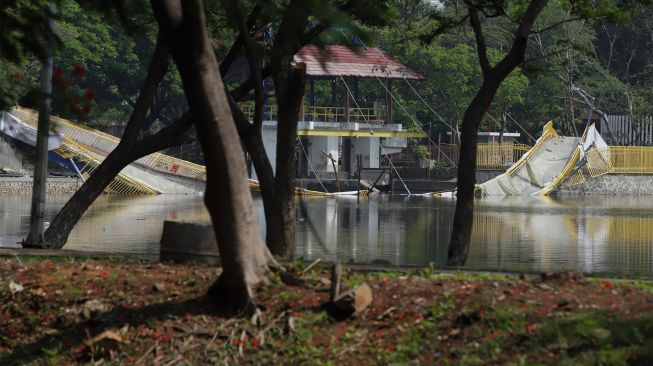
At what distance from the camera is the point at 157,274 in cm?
1160

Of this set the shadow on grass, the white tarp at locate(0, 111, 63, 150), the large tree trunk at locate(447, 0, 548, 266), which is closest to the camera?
the shadow on grass

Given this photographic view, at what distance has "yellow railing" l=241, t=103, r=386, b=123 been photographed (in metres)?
67.2

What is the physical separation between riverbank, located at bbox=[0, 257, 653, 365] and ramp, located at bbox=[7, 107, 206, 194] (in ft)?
149

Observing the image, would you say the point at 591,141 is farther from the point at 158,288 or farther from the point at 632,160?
the point at 158,288

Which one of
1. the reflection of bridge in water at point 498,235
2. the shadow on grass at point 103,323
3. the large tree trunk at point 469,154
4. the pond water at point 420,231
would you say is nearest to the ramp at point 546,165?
the pond water at point 420,231

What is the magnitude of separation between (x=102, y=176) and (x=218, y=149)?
868cm

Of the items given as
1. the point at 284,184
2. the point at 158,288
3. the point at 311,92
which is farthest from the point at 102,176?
the point at 311,92

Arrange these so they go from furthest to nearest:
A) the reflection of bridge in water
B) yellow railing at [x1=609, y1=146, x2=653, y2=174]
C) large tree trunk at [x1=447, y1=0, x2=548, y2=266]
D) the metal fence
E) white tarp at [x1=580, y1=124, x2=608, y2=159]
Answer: the metal fence → yellow railing at [x1=609, y1=146, x2=653, y2=174] → white tarp at [x1=580, y1=124, x2=608, y2=159] → the reflection of bridge in water → large tree trunk at [x1=447, y1=0, x2=548, y2=266]

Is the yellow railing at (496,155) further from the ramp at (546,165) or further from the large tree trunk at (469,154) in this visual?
the large tree trunk at (469,154)

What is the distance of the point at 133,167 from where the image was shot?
61750mm

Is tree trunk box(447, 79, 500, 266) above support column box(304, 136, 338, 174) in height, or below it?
below

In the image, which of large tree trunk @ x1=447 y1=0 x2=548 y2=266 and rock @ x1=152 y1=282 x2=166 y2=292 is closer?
rock @ x1=152 y1=282 x2=166 y2=292

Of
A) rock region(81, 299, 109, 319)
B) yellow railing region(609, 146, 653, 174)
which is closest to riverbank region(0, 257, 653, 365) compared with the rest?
rock region(81, 299, 109, 319)

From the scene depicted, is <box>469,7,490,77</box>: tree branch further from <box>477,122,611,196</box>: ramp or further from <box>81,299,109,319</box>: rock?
<box>477,122,611,196</box>: ramp
